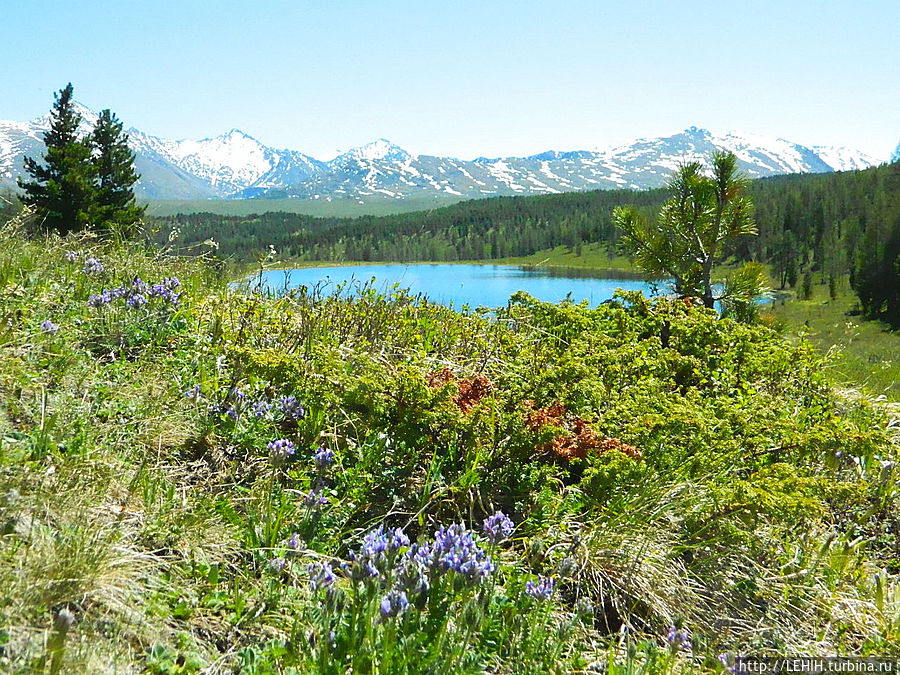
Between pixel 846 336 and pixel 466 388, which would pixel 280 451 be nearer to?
pixel 466 388

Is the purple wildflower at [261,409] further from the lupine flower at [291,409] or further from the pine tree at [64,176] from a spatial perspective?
the pine tree at [64,176]

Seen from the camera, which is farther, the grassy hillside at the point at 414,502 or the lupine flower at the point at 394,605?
the grassy hillside at the point at 414,502

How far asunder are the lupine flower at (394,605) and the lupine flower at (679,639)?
1.10 metres

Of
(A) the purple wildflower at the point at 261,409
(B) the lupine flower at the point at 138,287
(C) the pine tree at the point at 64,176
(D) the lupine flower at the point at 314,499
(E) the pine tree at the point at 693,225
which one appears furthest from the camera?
(C) the pine tree at the point at 64,176

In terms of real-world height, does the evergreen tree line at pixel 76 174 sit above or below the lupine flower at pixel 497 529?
above

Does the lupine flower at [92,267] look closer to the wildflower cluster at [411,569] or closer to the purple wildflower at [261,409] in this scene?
the purple wildflower at [261,409]

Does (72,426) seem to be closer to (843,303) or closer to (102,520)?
(102,520)

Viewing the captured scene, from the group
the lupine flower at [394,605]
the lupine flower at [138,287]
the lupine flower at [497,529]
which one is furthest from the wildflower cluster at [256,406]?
the lupine flower at [394,605]

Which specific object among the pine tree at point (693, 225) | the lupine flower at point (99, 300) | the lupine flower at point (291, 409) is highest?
the pine tree at point (693, 225)

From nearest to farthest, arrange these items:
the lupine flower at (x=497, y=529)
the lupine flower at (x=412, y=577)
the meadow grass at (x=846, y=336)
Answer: the lupine flower at (x=412, y=577) → the lupine flower at (x=497, y=529) → the meadow grass at (x=846, y=336)

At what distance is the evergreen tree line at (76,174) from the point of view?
3744 cm

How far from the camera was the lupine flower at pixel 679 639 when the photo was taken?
224 cm

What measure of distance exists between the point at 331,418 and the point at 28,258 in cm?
371

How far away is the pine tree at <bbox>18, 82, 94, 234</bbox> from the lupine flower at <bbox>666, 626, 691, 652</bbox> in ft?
139
